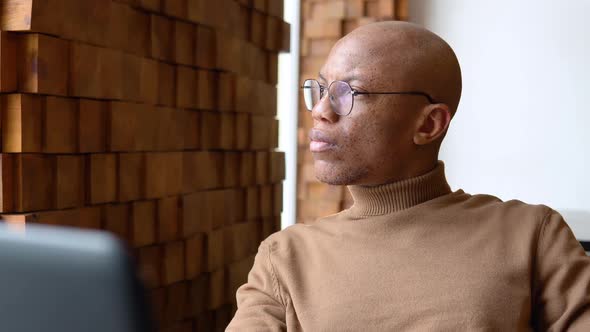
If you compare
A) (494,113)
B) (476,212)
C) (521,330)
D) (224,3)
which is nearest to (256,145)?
(224,3)

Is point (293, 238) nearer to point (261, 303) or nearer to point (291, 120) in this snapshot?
point (261, 303)

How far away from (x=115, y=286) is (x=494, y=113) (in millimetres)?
2985

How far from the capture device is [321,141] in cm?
137

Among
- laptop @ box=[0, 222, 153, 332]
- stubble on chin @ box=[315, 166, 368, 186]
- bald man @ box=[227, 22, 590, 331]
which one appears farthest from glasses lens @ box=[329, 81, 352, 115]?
laptop @ box=[0, 222, 153, 332]

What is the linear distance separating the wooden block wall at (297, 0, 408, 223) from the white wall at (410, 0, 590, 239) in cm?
21

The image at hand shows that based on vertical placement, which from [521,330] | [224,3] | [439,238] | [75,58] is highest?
[224,3]

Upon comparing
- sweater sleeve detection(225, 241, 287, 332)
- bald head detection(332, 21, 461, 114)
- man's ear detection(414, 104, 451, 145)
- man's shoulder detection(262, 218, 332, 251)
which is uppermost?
bald head detection(332, 21, 461, 114)

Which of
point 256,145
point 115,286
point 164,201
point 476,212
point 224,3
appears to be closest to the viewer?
point 115,286

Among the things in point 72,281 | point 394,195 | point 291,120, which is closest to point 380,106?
point 394,195

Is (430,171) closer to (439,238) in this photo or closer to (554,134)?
(439,238)

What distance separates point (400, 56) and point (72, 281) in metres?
1.06

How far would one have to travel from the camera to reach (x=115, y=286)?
38cm

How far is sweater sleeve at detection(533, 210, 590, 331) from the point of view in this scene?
1.22 meters

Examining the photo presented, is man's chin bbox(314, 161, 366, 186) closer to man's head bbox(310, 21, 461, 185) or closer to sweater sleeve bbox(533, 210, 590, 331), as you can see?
man's head bbox(310, 21, 461, 185)
